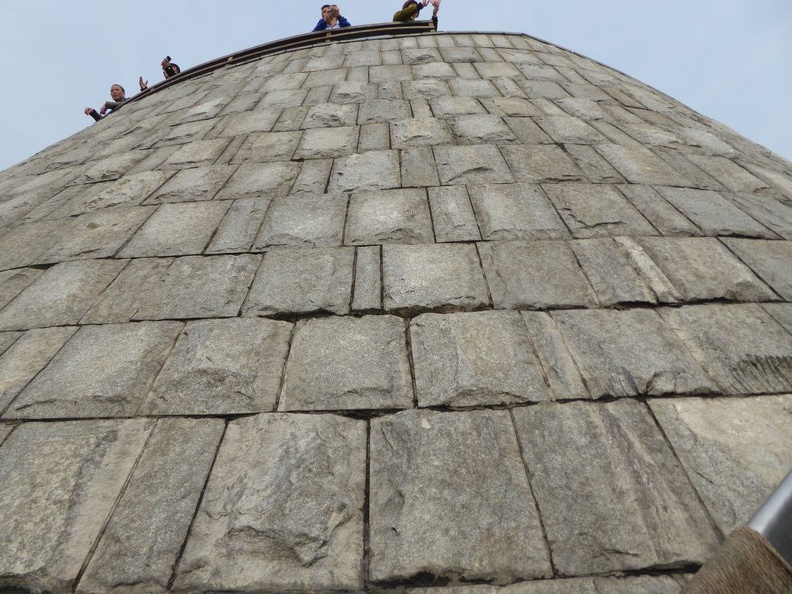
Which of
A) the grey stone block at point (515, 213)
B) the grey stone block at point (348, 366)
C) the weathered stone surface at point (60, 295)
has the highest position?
the grey stone block at point (515, 213)

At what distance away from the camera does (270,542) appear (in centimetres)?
148

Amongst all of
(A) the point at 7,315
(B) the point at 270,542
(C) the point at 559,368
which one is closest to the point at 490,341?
(C) the point at 559,368

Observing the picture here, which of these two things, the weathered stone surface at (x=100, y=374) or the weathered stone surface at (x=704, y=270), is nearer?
the weathered stone surface at (x=100, y=374)

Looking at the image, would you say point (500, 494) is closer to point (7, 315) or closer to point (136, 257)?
point (136, 257)

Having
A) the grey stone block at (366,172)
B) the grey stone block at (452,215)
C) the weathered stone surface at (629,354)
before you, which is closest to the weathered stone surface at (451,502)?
the weathered stone surface at (629,354)

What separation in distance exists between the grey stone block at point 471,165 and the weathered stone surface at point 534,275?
84 cm

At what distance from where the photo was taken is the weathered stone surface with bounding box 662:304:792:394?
198cm

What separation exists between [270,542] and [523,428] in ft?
Answer: 3.32

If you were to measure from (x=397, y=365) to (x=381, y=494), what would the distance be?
0.61 meters

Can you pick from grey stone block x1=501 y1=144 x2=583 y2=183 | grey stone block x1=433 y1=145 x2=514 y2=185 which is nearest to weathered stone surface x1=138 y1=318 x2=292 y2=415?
grey stone block x1=433 y1=145 x2=514 y2=185

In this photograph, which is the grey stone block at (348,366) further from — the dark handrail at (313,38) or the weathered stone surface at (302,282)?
the dark handrail at (313,38)

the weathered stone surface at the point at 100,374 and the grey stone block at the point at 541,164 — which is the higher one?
the grey stone block at the point at 541,164

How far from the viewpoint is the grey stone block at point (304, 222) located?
9.54 feet

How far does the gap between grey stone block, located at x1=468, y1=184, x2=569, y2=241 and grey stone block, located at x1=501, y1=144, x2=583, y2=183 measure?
0.19 m
